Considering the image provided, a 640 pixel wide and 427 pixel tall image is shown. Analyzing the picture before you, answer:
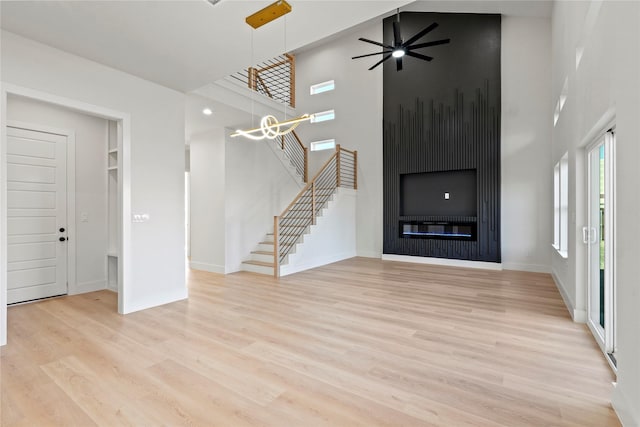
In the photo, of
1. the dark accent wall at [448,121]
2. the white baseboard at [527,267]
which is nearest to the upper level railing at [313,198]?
the dark accent wall at [448,121]

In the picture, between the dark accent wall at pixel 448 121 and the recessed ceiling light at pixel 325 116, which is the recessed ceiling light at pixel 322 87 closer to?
the recessed ceiling light at pixel 325 116

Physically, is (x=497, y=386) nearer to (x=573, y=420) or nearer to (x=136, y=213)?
(x=573, y=420)

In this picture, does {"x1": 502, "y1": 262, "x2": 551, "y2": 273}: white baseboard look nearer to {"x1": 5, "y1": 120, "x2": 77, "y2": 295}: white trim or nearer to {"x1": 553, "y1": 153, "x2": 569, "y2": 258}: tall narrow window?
{"x1": 553, "y1": 153, "x2": 569, "y2": 258}: tall narrow window

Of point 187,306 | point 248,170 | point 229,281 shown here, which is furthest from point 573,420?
point 248,170

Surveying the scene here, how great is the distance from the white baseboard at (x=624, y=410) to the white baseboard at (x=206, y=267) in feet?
19.2

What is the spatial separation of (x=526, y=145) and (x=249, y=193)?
6050 mm

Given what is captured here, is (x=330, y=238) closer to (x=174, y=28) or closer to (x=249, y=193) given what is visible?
(x=249, y=193)

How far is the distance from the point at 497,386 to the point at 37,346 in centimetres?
394

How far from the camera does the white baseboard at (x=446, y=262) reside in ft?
22.7

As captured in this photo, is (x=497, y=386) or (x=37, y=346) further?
(x=37, y=346)

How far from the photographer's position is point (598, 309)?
3141 millimetres

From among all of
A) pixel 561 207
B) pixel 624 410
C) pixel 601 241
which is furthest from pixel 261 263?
pixel 624 410

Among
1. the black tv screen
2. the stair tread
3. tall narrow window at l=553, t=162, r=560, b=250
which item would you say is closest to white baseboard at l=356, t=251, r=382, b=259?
the black tv screen

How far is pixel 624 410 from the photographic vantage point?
1834 mm
